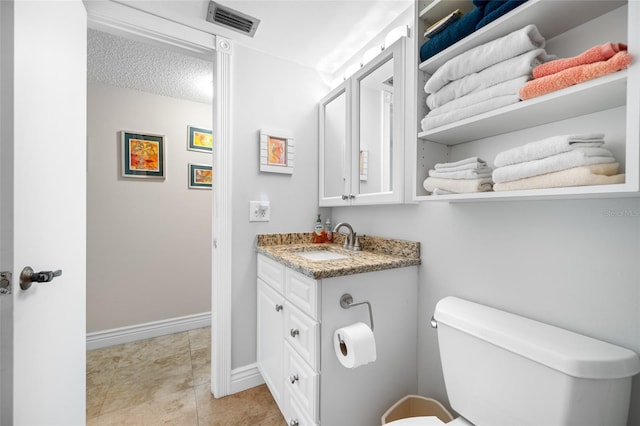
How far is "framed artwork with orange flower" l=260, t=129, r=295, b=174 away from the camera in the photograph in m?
1.67

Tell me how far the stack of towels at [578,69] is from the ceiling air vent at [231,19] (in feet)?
4.53

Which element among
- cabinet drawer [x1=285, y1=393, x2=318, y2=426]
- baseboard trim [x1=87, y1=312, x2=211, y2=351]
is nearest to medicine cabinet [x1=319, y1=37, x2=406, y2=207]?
cabinet drawer [x1=285, y1=393, x2=318, y2=426]

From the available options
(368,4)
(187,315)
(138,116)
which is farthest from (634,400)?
(138,116)

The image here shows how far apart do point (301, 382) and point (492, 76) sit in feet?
4.43

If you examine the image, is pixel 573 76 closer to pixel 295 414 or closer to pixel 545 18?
pixel 545 18

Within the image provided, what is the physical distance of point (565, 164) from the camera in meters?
0.64

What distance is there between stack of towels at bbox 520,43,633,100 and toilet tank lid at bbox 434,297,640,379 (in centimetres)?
68

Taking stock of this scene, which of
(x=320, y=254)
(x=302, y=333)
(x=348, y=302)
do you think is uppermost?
(x=320, y=254)

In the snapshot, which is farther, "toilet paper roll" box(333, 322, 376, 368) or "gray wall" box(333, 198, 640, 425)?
"toilet paper roll" box(333, 322, 376, 368)

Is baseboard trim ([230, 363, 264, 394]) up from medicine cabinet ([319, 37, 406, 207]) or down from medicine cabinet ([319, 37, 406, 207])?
down

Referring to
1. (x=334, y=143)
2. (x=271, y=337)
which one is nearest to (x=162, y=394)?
(x=271, y=337)

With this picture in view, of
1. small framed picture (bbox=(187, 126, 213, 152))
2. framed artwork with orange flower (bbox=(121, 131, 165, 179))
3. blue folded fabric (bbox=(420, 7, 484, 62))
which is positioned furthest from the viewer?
small framed picture (bbox=(187, 126, 213, 152))

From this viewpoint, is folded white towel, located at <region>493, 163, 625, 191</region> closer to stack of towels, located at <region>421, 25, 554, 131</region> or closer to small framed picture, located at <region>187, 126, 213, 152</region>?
stack of towels, located at <region>421, 25, 554, 131</region>

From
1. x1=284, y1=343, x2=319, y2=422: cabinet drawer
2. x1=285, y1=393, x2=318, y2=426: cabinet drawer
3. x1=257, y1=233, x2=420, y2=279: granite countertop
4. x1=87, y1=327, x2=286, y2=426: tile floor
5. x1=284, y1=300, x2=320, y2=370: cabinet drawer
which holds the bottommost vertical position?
x1=87, y1=327, x2=286, y2=426: tile floor
